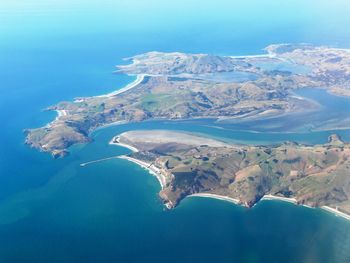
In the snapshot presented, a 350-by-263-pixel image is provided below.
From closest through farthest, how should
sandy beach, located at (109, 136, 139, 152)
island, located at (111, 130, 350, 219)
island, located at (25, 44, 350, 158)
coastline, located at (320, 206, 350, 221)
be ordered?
coastline, located at (320, 206, 350, 221)
island, located at (111, 130, 350, 219)
sandy beach, located at (109, 136, 139, 152)
island, located at (25, 44, 350, 158)

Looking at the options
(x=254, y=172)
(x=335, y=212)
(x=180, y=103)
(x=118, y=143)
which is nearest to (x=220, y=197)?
(x=254, y=172)

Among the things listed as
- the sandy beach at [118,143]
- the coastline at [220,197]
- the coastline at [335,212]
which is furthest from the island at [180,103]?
the coastline at [335,212]

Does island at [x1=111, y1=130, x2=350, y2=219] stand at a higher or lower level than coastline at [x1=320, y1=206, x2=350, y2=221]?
higher

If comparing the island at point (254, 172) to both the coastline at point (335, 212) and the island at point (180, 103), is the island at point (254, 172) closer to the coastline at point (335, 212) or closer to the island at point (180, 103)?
the coastline at point (335, 212)

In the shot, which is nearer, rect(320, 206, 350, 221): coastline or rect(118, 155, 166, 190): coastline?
rect(320, 206, 350, 221): coastline

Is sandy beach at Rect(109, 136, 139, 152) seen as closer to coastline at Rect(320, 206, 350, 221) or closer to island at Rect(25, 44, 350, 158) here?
island at Rect(25, 44, 350, 158)

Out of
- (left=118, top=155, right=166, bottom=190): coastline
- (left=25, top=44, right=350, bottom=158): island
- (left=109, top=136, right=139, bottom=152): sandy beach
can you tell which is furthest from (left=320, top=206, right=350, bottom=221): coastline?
(left=25, top=44, right=350, bottom=158): island

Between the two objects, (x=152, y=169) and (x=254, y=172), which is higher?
(x=254, y=172)

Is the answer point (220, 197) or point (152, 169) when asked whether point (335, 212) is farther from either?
point (152, 169)

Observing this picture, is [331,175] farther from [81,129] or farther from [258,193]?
[81,129]
